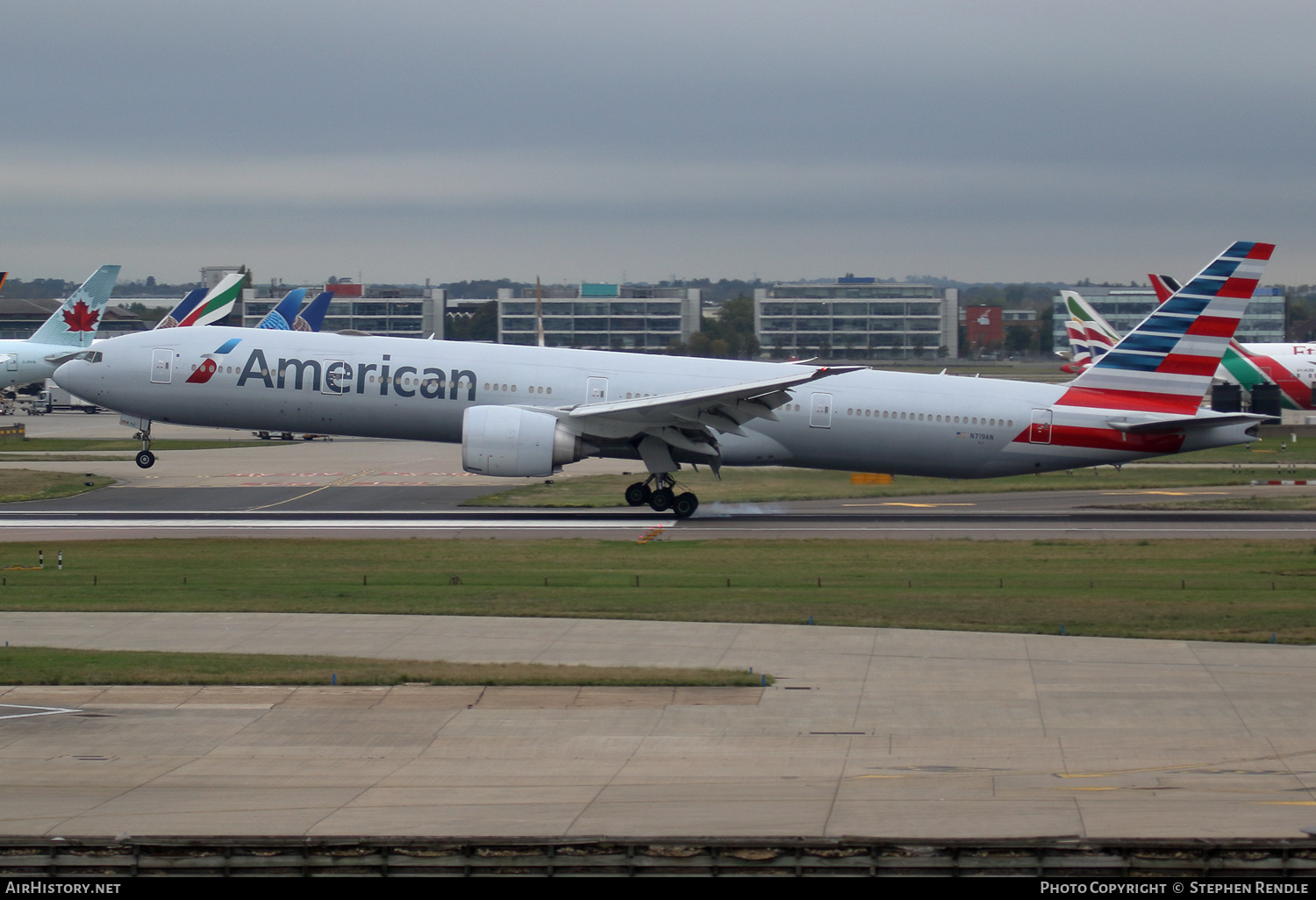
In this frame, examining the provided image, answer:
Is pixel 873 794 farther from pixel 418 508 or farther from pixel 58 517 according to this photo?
pixel 58 517

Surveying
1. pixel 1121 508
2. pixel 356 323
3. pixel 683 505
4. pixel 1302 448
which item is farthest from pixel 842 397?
pixel 356 323

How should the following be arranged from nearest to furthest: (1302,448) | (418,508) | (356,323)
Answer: (418,508)
(1302,448)
(356,323)

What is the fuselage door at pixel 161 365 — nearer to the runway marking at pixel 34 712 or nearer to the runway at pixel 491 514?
the runway at pixel 491 514

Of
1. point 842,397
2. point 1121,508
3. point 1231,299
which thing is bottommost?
point 1121,508

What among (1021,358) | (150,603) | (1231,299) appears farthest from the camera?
(1021,358)

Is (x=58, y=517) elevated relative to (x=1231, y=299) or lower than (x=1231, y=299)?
lower

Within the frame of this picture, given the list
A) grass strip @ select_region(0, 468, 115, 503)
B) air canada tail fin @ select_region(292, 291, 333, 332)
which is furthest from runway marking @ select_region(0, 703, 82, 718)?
air canada tail fin @ select_region(292, 291, 333, 332)

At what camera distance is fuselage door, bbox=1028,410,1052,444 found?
3531 centimetres

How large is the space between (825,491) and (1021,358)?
123m

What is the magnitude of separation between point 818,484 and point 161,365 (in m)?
20.2

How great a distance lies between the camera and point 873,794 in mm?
12453

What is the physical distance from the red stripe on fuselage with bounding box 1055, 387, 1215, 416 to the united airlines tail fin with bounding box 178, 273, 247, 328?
181 feet
